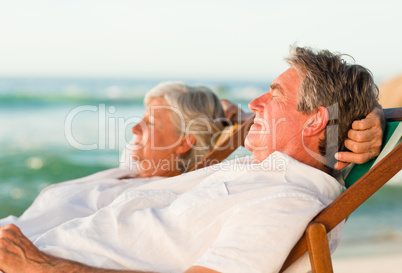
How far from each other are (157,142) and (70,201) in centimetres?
77

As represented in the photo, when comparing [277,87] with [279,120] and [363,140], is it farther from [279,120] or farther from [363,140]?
[363,140]

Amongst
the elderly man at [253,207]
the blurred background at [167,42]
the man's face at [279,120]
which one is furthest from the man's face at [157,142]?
the blurred background at [167,42]

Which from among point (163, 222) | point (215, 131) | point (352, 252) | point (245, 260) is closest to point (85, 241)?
point (163, 222)

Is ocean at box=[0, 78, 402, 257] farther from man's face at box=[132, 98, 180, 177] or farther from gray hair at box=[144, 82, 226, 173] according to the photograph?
gray hair at box=[144, 82, 226, 173]

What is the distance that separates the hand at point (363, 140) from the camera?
213 cm

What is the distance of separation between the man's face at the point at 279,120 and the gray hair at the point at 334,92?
0.15 feet

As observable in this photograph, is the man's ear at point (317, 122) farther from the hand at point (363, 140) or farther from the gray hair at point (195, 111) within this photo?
the gray hair at point (195, 111)

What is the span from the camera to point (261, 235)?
5.69 feet

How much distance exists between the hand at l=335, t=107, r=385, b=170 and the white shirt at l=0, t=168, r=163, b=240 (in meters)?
1.55

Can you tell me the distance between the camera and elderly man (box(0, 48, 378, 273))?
5.80 feet

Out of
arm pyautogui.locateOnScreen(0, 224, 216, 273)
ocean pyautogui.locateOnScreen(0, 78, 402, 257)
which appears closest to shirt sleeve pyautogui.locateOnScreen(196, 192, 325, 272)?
arm pyautogui.locateOnScreen(0, 224, 216, 273)

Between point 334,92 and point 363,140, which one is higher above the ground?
point 334,92

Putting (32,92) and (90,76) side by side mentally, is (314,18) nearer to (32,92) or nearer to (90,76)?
Answer: (90,76)

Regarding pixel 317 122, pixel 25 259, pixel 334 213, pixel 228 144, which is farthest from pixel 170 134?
pixel 334 213
